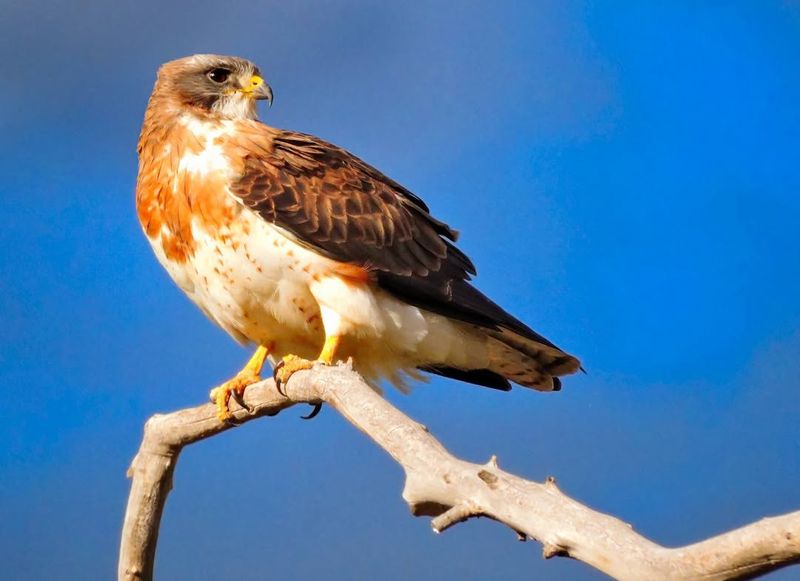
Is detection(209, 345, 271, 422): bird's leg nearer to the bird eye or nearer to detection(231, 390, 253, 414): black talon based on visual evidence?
detection(231, 390, 253, 414): black talon

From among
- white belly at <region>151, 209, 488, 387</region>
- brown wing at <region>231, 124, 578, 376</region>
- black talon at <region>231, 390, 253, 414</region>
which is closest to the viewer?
black talon at <region>231, 390, 253, 414</region>

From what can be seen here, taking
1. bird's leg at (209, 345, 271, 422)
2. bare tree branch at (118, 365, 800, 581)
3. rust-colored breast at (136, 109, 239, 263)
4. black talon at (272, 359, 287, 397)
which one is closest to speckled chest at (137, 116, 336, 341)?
rust-colored breast at (136, 109, 239, 263)

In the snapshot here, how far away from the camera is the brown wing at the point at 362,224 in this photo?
5742 millimetres

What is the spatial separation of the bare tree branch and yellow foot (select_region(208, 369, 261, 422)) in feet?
1.20

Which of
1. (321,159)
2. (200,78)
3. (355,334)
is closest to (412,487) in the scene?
(355,334)

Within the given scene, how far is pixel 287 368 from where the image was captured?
5.33 meters

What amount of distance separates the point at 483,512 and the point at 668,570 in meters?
0.66

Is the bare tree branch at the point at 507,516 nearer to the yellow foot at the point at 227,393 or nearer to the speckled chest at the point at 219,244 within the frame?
the yellow foot at the point at 227,393

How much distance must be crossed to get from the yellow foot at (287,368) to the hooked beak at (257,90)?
1.64m

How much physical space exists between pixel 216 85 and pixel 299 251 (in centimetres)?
120

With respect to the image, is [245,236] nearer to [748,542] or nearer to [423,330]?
[423,330]

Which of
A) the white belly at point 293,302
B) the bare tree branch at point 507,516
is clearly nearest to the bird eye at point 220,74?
the white belly at point 293,302

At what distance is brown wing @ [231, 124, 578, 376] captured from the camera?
5.74 m

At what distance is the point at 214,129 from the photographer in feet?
19.8
